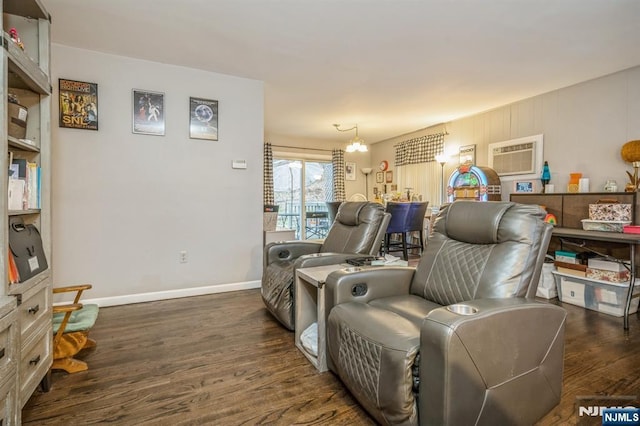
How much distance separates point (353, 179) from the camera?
7.63m

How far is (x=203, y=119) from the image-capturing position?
3.43 m

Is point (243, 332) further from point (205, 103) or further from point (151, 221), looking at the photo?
point (205, 103)

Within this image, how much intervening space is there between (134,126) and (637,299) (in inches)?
197

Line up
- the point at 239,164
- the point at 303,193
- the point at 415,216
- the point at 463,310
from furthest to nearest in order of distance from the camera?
1. the point at 303,193
2. the point at 415,216
3. the point at 239,164
4. the point at 463,310

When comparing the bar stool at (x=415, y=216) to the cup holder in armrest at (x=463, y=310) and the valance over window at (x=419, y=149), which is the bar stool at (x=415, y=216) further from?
the cup holder in armrest at (x=463, y=310)

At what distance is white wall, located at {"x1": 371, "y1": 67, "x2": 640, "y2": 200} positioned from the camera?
333 centimetres

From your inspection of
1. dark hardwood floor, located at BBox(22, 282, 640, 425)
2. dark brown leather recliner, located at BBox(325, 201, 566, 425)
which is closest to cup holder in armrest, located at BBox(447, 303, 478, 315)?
dark brown leather recliner, located at BBox(325, 201, 566, 425)

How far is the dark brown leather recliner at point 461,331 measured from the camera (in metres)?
1.16

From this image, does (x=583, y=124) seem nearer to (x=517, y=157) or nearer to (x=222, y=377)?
(x=517, y=157)

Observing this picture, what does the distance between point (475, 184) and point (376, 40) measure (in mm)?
2737

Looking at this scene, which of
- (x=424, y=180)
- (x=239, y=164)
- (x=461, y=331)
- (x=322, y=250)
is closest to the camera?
(x=461, y=331)

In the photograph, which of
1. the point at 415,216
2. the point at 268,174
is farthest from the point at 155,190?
the point at 415,216

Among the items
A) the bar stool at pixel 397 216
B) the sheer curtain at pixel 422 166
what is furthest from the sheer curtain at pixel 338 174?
the bar stool at pixel 397 216

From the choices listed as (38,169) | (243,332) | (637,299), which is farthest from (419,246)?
(38,169)
